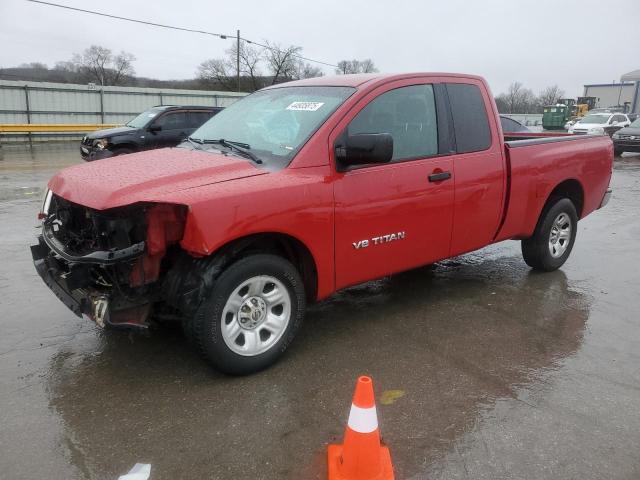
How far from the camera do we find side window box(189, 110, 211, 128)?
13.6 m

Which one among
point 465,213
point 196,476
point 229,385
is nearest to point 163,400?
point 229,385

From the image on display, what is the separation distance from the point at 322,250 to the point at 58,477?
194 centimetres

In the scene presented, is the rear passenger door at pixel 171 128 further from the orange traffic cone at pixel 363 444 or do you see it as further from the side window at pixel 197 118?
the orange traffic cone at pixel 363 444

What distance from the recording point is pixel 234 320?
325cm

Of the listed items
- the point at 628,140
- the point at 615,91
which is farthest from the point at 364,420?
the point at 615,91

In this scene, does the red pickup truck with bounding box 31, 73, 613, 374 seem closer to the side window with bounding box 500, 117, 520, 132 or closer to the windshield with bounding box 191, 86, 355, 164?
the windshield with bounding box 191, 86, 355, 164

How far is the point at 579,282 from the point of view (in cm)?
535

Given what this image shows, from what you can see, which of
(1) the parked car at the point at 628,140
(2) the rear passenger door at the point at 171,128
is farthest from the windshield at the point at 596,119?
(2) the rear passenger door at the point at 171,128

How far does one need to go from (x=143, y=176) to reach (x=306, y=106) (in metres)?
1.33

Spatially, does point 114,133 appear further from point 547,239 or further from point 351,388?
point 351,388

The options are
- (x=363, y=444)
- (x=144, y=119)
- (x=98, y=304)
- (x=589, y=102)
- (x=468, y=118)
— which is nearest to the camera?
(x=363, y=444)

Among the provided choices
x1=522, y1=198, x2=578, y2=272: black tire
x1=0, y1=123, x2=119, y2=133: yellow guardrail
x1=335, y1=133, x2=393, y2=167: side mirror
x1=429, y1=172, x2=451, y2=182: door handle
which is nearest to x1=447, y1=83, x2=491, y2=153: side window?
x1=429, y1=172, x2=451, y2=182: door handle

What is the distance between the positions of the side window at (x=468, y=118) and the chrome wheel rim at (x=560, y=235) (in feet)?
4.94

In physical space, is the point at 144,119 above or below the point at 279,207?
above
